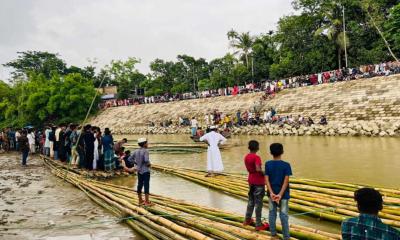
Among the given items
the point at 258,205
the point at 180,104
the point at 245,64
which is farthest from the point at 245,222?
the point at 245,64

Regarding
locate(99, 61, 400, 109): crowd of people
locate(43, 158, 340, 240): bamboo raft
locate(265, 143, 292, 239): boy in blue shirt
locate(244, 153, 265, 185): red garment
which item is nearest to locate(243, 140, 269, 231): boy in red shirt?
locate(244, 153, 265, 185): red garment

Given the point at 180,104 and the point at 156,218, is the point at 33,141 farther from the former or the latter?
the point at 180,104

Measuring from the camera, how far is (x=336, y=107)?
73.1 ft

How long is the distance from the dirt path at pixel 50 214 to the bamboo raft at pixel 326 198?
2.53 m

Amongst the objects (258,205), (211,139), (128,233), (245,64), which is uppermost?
(245,64)

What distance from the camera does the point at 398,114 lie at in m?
18.4

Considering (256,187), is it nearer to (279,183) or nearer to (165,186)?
(279,183)

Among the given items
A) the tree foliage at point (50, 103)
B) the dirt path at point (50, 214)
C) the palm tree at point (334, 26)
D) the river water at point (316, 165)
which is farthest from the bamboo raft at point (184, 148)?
the tree foliage at point (50, 103)

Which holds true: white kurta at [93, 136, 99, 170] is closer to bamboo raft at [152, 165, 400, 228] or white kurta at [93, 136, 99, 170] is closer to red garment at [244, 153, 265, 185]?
bamboo raft at [152, 165, 400, 228]

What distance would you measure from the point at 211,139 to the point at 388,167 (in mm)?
4398

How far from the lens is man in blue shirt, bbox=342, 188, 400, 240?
8.43 feet

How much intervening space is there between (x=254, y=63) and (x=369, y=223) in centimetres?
3686

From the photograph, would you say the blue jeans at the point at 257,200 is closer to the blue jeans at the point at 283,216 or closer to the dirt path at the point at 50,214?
the blue jeans at the point at 283,216

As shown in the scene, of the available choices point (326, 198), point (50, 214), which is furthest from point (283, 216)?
point (50, 214)
